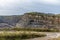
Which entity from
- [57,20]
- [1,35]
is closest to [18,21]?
[57,20]

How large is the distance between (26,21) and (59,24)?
22007mm

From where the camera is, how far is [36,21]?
438 feet

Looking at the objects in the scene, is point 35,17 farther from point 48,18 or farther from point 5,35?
point 5,35

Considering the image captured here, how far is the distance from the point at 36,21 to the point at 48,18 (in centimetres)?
793

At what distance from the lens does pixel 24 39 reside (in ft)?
140

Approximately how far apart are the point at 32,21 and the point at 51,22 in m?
10.3

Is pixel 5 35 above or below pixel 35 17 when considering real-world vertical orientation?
above

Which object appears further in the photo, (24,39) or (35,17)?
(35,17)

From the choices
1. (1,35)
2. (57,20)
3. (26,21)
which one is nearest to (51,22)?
(57,20)

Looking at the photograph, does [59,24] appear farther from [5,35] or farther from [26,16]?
[5,35]

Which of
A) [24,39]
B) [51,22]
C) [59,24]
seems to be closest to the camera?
[24,39]

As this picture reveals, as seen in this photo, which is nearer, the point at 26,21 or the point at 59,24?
the point at 59,24

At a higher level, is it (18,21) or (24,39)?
(24,39)

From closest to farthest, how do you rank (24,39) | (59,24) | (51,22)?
(24,39)
(59,24)
(51,22)
